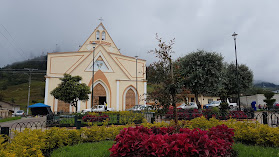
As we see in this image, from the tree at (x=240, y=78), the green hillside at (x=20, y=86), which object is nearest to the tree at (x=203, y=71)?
the tree at (x=240, y=78)

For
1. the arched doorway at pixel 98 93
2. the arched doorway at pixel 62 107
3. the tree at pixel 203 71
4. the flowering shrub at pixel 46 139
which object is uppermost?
the tree at pixel 203 71

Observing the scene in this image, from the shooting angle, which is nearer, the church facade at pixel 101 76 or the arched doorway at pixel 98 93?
the church facade at pixel 101 76

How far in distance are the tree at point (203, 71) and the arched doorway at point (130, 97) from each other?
1483 cm

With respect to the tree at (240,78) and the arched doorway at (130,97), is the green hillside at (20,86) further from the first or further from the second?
the tree at (240,78)

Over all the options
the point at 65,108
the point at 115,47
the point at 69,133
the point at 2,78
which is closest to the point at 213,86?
the point at 69,133

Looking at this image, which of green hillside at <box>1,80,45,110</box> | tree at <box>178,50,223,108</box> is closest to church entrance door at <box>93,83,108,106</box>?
tree at <box>178,50,223,108</box>

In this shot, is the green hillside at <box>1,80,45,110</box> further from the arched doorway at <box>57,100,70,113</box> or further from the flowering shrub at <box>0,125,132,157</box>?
the flowering shrub at <box>0,125,132,157</box>

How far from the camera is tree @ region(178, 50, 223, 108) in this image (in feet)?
70.2

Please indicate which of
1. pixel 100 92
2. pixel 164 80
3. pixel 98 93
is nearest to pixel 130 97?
pixel 100 92

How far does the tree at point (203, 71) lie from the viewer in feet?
70.2

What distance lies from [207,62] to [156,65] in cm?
1700

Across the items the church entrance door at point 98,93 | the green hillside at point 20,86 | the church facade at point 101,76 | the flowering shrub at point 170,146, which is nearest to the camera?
the flowering shrub at point 170,146

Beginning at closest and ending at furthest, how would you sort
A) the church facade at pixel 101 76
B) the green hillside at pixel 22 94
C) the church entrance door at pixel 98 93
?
the church facade at pixel 101 76, the church entrance door at pixel 98 93, the green hillside at pixel 22 94

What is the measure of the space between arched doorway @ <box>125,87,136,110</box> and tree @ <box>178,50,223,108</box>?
1483 centimetres
